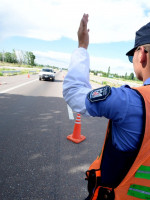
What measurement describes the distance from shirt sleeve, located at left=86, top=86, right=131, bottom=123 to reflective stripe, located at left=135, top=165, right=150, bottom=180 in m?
0.34

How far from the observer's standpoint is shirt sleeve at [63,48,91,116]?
918 millimetres

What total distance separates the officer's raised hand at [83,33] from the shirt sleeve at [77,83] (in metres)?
0.10

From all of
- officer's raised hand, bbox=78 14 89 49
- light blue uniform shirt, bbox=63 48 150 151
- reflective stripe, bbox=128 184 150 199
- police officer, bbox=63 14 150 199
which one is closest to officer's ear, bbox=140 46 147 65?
police officer, bbox=63 14 150 199

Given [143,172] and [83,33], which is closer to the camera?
[143,172]

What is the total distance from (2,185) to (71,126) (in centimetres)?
295

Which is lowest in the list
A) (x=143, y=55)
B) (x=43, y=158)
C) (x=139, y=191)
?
(x=43, y=158)

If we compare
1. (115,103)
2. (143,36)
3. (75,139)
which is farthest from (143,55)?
(75,139)

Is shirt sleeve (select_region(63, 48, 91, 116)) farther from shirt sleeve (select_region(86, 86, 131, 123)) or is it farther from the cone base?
the cone base

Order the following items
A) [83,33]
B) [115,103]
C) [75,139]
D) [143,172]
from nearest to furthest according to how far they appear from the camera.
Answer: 1. [115,103]
2. [143,172]
3. [83,33]
4. [75,139]

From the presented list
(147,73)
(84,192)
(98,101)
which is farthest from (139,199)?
(84,192)

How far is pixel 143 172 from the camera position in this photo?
2.97 ft

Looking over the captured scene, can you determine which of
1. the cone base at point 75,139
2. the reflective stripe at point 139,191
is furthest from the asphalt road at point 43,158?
the reflective stripe at point 139,191

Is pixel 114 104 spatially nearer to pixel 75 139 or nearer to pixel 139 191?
pixel 139 191

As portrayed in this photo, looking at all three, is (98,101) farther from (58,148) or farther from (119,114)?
(58,148)
